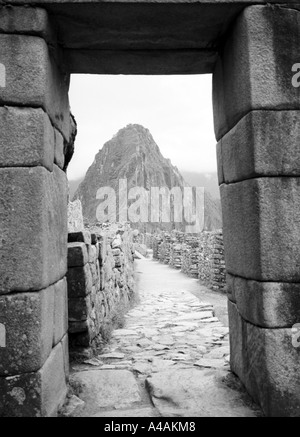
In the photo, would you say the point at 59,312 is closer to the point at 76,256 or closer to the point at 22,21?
the point at 76,256

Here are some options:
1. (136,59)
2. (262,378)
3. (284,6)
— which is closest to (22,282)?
(262,378)

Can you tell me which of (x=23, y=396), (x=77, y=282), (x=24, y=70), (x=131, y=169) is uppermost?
(x=131, y=169)

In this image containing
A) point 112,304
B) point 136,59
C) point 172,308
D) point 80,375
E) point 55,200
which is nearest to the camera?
point 55,200

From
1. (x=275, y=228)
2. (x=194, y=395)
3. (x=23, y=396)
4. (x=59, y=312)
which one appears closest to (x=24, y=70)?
(x=59, y=312)

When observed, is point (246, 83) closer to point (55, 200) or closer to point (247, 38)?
point (247, 38)

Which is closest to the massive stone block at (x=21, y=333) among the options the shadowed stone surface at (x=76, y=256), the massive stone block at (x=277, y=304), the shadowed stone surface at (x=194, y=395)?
the shadowed stone surface at (x=194, y=395)

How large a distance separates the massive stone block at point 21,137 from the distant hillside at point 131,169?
330 feet

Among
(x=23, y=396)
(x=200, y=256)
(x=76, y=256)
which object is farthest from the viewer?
(x=200, y=256)

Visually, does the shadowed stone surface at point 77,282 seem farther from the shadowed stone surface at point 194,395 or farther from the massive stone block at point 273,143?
the massive stone block at point 273,143

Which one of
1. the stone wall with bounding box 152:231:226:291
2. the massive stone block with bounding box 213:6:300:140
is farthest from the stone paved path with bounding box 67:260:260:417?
the stone wall with bounding box 152:231:226:291

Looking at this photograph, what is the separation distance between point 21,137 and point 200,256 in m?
12.4

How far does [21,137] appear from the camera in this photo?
8.07ft
